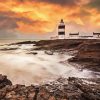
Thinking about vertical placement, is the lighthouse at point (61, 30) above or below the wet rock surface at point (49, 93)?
above

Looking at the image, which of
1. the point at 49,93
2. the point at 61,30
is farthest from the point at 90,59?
the point at 61,30

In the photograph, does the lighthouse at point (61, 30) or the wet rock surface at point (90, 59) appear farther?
the lighthouse at point (61, 30)

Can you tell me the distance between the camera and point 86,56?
71.8ft

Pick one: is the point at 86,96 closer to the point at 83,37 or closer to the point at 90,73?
the point at 90,73

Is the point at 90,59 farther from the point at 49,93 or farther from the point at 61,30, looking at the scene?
the point at 61,30

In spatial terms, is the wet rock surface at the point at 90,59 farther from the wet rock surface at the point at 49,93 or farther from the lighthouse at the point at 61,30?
the lighthouse at the point at 61,30

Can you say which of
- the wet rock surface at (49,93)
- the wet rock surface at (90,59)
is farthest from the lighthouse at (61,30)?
the wet rock surface at (49,93)

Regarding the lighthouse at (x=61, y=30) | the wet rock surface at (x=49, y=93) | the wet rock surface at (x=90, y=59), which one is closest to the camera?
the wet rock surface at (x=49, y=93)

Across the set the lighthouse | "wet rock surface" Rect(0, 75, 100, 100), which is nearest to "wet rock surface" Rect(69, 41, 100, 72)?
"wet rock surface" Rect(0, 75, 100, 100)

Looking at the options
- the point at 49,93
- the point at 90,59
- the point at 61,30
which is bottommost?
the point at 90,59

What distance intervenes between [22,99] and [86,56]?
13.5 m

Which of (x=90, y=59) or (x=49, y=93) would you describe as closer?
(x=49, y=93)

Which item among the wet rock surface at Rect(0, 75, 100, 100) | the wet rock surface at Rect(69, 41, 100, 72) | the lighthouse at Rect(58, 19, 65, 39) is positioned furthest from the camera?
the lighthouse at Rect(58, 19, 65, 39)

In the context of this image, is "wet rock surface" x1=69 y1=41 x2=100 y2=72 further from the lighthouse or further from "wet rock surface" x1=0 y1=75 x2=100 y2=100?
the lighthouse
